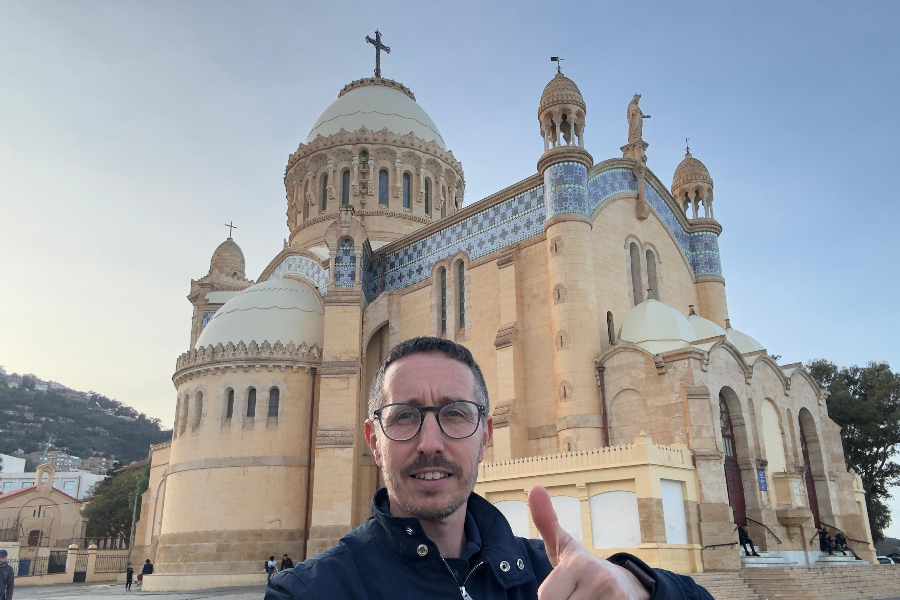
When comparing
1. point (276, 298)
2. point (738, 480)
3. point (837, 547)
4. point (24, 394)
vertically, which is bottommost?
point (837, 547)

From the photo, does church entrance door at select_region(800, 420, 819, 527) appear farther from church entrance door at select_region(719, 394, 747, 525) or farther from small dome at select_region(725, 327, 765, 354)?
church entrance door at select_region(719, 394, 747, 525)

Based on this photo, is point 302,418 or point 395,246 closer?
point 302,418

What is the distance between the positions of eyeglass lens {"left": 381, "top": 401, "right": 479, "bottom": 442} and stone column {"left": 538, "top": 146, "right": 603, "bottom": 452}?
1550 cm

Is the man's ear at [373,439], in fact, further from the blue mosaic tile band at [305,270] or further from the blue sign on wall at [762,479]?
the blue mosaic tile band at [305,270]

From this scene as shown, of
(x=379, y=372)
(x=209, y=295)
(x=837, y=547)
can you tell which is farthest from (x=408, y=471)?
(x=209, y=295)

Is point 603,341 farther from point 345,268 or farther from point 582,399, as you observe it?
point 345,268

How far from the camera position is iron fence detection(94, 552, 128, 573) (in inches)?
1212

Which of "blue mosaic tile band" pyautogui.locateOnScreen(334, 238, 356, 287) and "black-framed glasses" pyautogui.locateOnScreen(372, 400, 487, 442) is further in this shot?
"blue mosaic tile band" pyautogui.locateOnScreen(334, 238, 356, 287)

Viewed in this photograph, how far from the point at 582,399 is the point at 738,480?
4.20 m

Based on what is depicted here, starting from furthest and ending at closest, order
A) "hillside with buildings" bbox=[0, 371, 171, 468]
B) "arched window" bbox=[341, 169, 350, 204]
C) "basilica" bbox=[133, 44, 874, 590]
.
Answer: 1. "hillside with buildings" bbox=[0, 371, 171, 468]
2. "arched window" bbox=[341, 169, 350, 204]
3. "basilica" bbox=[133, 44, 874, 590]

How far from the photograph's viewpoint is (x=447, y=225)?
22766 millimetres

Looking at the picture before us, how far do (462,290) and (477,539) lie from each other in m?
19.9

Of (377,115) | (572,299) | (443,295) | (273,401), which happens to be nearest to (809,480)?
(572,299)

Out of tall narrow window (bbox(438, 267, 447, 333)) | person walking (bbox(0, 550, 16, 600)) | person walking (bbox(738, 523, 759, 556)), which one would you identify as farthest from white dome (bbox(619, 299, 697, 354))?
person walking (bbox(0, 550, 16, 600))
